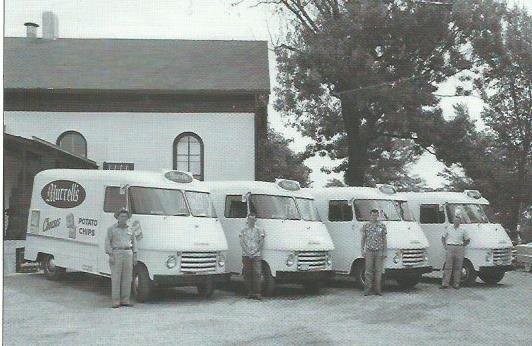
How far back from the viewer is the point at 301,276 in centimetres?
1265

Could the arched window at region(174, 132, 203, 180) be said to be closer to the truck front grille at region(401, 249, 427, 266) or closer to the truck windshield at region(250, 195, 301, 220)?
the truck windshield at region(250, 195, 301, 220)

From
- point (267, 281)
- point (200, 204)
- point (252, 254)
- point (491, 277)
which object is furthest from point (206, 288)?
point (491, 277)

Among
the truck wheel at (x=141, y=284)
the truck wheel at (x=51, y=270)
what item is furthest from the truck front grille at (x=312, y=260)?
the truck wheel at (x=51, y=270)

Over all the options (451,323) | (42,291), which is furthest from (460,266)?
(42,291)

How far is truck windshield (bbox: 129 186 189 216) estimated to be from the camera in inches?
474

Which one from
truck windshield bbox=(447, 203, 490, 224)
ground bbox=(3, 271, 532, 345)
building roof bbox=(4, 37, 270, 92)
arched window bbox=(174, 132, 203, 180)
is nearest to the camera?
ground bbox=(3, 271, 532, 345)

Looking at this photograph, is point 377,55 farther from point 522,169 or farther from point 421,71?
point 522,169

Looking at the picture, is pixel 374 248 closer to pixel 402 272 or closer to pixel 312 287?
pixel 402 272

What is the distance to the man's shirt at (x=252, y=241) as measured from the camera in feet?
40.7

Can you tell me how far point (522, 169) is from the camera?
2538 centimetres

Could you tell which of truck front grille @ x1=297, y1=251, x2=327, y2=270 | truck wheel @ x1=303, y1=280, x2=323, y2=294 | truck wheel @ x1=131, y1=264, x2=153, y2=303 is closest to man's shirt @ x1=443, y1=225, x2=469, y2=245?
truck wheel @ x1=303, y1=280, x2=323, y2=294

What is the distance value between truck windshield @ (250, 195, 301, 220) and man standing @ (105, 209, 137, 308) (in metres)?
2.92

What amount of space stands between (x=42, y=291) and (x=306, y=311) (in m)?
4.60

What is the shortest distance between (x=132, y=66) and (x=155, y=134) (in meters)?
2.44
